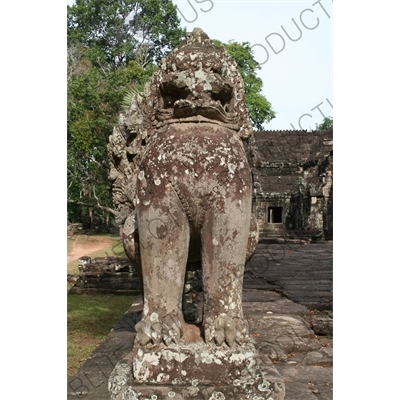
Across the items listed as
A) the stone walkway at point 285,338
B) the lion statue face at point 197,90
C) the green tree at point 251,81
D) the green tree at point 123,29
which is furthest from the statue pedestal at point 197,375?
the green tree at point 123,29

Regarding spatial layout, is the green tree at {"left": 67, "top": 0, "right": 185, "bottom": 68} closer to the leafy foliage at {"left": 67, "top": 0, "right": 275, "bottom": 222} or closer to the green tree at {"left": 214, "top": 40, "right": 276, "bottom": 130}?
the leafy foliage at {"left": 67, "top": 0, "right": 275, "bottom": 222}

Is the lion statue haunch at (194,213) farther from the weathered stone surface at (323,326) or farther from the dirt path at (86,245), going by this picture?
the dirt path at (86,245)

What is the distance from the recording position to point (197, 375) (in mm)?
2086

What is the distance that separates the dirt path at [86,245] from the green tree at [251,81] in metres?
9.80

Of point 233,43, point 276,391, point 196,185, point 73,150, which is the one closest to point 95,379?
point 276,391

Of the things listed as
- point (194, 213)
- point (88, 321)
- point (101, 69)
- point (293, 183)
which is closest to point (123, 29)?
point (101, 69)

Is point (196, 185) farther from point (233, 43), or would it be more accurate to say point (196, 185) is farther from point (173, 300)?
point (233, 43)

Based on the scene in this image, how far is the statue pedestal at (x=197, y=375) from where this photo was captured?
2064 mm

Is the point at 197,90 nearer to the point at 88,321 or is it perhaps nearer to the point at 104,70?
the point at 88,321

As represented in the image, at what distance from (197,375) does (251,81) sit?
23976 mm

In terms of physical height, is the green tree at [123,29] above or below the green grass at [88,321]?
above

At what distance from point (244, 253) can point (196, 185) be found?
0.42 metres

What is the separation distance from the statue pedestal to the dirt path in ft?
44.0

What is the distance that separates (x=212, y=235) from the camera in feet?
7.36
